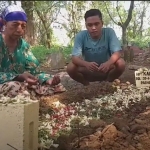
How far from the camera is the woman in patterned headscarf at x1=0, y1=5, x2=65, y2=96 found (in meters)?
3.82

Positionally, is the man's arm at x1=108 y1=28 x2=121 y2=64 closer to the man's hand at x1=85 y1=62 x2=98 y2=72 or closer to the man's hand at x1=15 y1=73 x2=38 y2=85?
the man's hand at x1=85 y1=62 x2=98 y2=72

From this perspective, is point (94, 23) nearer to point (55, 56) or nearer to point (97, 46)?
point (97, 46)

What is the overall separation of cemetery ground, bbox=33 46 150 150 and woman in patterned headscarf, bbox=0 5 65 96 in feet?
1.00

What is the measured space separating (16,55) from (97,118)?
1429mm

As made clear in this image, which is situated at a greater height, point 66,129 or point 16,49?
point 16,49

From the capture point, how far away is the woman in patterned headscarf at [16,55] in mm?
3822

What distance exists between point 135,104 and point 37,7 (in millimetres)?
9031

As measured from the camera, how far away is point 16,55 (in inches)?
161

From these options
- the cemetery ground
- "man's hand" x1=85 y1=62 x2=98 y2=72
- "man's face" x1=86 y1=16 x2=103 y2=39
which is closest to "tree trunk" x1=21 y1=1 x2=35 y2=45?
"man's face" x1=86 y1=16 x2=103 y2=39

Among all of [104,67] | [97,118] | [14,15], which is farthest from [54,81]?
[97,118]

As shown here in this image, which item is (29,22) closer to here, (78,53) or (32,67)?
(78,53)

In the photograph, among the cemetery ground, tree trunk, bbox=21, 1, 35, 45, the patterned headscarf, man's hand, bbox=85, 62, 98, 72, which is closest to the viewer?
the cemetery ground

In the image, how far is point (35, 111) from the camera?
2.43m

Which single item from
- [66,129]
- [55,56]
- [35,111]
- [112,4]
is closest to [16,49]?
[66,129]
